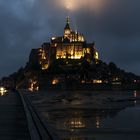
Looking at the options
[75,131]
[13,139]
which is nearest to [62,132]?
[75,131]

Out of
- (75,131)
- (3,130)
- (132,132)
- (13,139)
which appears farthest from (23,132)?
(132,132)

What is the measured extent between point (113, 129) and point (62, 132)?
112 inches

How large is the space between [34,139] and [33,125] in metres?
4.92

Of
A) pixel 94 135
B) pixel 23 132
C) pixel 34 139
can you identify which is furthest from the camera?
pixel 94 135

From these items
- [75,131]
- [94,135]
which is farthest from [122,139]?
[75,131]

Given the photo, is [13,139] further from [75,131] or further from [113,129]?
[113,129]

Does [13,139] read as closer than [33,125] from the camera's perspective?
Yes

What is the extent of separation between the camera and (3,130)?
20.3 metres

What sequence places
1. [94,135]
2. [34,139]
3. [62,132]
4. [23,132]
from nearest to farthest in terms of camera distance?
[34,139], [23,132], [94,135], [62,132]

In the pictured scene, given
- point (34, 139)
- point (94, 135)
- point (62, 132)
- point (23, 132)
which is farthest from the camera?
point (62, 132)

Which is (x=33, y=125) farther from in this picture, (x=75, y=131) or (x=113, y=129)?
(x=113, y=129)

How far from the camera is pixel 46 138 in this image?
16812 millimetres

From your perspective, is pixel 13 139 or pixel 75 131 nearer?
pixel 13 139

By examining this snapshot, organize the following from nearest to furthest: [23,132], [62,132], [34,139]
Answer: [34,139] < [23,132] < [62,132]
